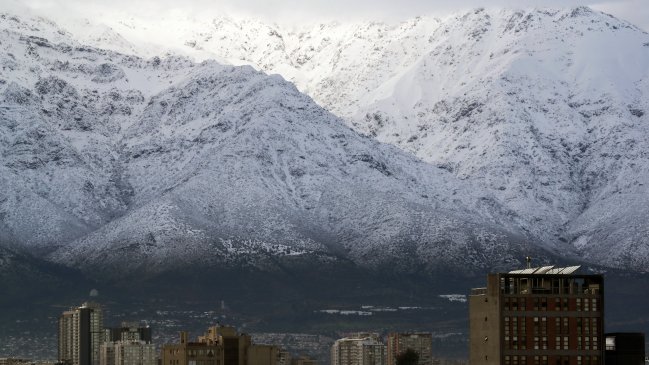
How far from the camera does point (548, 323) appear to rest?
14062 cm

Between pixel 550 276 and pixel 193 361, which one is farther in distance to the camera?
pixel 193 361

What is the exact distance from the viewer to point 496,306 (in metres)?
142

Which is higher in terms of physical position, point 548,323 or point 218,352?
point 548,323

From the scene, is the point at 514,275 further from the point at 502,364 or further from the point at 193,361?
the point at 193,361

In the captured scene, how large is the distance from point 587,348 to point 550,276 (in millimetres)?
4289

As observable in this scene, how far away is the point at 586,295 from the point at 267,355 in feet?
200

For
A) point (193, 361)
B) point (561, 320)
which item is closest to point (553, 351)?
point (561, 320)

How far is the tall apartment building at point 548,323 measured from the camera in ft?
462

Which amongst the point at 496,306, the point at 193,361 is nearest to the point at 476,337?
the point at 496,306

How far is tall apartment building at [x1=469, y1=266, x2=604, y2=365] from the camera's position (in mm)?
140750

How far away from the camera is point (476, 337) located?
14462 centimetres

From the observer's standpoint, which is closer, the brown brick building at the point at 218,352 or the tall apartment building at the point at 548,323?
the tall apartment building at the point at 548,323

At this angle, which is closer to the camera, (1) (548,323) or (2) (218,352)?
(1) (548,323)

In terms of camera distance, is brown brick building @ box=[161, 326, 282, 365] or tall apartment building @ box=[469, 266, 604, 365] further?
brown brick building @ box=[161, 326, 282, 365]
